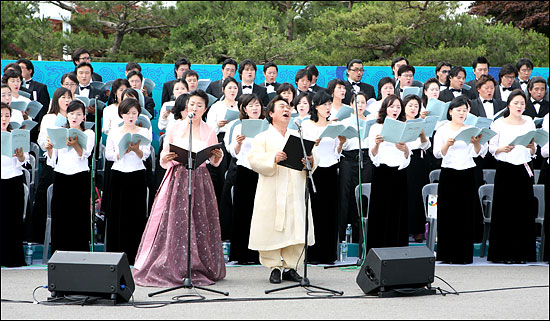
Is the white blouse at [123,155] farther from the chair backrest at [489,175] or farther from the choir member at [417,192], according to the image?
the chair backrest at [489,175]

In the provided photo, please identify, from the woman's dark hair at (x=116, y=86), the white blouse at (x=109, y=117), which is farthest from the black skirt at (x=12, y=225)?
the woman's dark hair at (x=116, y=86)

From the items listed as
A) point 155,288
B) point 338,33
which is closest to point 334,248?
point 155,288

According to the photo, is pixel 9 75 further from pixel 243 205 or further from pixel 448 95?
pixel 448 95

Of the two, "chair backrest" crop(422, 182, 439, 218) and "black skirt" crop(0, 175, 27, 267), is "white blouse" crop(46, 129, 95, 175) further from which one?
"chair backrest" crop(422, 182, 439, 218)

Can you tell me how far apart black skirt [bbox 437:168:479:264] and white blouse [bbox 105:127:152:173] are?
326cm

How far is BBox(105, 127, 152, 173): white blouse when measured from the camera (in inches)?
318

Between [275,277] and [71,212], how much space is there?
244 cm

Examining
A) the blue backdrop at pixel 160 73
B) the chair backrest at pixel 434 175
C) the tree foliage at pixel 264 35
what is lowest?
the chair backrest at pixel 434 175

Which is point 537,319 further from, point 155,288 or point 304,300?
point 155,288

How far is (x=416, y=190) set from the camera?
30.9ft

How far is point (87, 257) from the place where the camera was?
6.26 metres

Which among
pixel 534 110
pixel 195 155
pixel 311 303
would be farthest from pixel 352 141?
pixel 311 303

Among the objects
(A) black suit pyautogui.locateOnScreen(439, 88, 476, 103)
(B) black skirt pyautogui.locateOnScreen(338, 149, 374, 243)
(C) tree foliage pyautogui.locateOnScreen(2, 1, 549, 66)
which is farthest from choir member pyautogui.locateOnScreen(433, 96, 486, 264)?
(C) tree foliage pyautogui.locateOnScreen(2, 1, 549, 66)

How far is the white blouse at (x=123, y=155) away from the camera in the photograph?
8078mm
